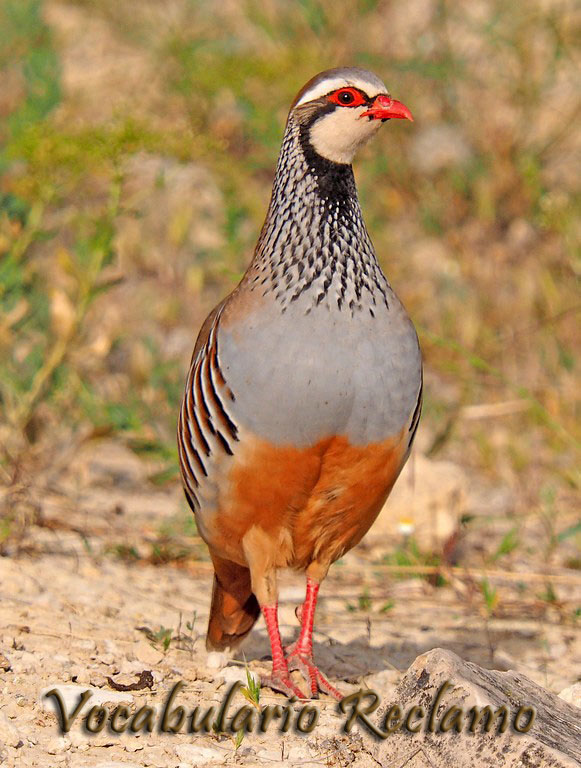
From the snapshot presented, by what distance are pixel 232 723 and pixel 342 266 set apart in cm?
116

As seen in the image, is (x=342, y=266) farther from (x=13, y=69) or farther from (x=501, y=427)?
(x=13, y=69)

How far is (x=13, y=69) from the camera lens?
8.06 meters

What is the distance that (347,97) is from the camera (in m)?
3.18

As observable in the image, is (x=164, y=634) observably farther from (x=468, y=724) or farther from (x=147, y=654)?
(x=468, y=724)

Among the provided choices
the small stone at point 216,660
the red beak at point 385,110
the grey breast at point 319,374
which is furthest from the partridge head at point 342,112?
the small stone at point 216,660

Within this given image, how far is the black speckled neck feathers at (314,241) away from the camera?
3.01 metres

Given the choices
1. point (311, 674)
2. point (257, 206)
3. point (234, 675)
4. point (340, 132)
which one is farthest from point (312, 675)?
point (257, 206)

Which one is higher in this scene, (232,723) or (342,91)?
(342,91)

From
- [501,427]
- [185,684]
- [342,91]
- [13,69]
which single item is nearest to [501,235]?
[501,427]

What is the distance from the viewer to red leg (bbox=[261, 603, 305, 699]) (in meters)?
3.14

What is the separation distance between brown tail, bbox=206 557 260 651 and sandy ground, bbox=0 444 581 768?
77 millimetres

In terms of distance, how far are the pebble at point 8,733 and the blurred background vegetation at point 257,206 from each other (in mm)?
1647

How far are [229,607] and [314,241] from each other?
1.11m

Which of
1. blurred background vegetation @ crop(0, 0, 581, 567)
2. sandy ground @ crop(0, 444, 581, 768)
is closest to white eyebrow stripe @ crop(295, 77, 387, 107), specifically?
blurred background vegetation @ crop(0, 0, 581, 567)
